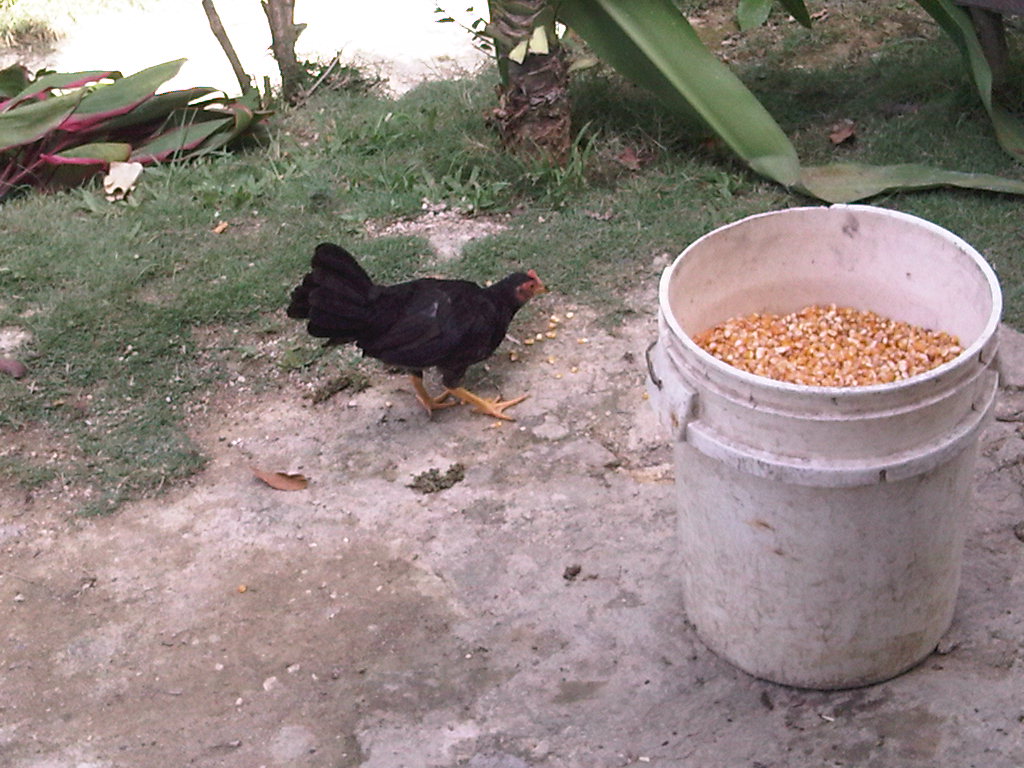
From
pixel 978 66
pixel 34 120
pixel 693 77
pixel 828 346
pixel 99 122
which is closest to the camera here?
pixel 828 346

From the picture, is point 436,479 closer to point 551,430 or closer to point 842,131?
point 551,430

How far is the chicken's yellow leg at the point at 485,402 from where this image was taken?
15.0 feet

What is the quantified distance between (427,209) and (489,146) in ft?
1.65

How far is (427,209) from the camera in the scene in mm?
5863

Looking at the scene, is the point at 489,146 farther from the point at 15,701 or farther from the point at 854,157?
the point at 15,701

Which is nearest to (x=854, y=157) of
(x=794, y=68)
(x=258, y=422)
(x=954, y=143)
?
(x=954, y=143)

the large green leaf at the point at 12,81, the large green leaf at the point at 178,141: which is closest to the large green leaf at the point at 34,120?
the large green leaf at the point at 178,141

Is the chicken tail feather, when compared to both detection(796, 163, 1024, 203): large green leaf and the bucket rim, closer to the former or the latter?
the bucket rim

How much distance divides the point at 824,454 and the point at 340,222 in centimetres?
351

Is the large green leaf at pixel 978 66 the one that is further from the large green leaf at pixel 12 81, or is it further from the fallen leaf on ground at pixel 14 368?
the large green leaf at pixel 12 81

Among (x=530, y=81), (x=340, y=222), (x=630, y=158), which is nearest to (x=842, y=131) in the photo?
(x=630, y=158)

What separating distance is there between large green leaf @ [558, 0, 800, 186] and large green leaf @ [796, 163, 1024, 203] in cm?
14

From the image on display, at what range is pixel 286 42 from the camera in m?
6.89

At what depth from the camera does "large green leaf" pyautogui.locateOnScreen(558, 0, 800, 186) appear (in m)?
5.64
